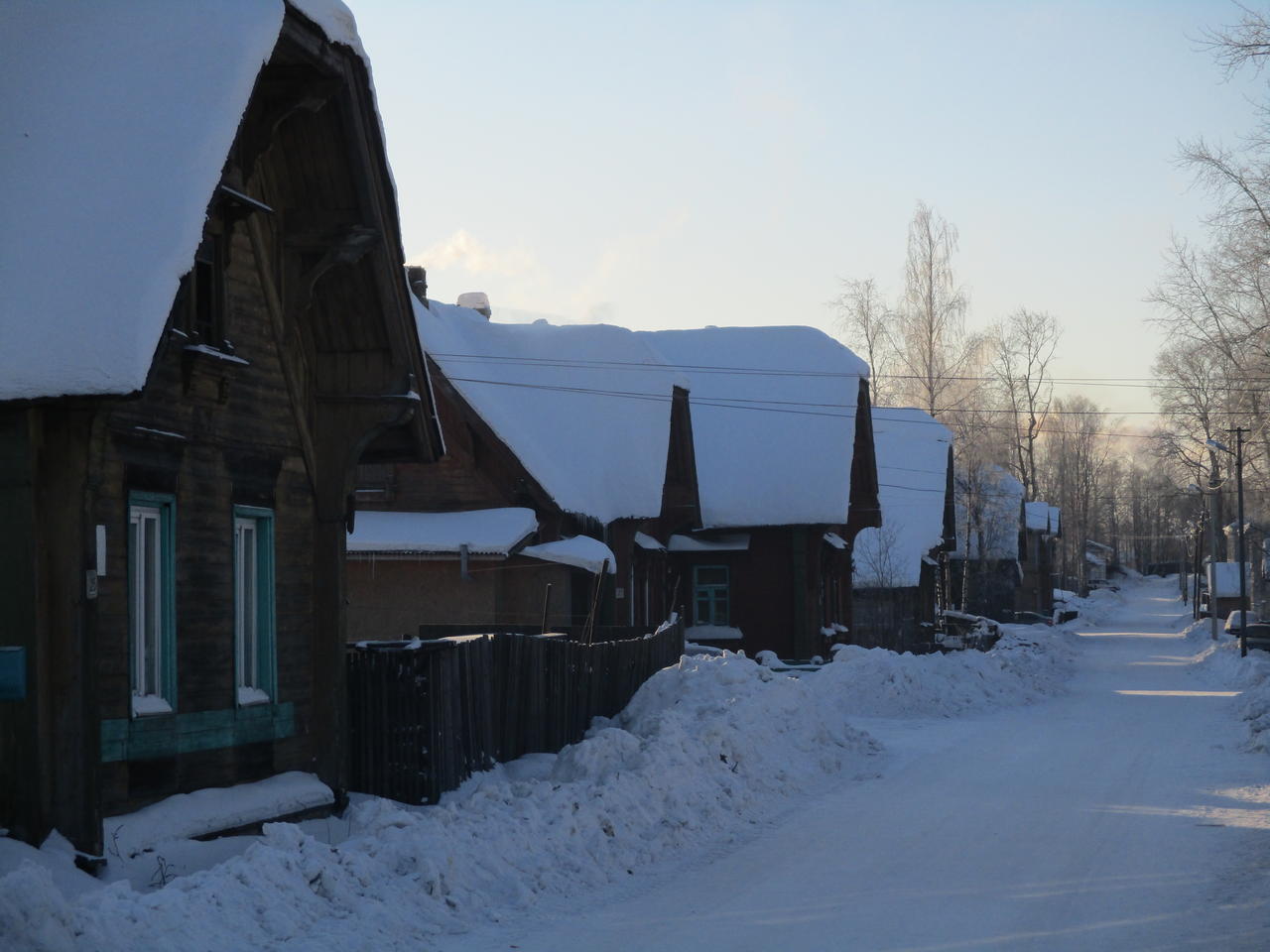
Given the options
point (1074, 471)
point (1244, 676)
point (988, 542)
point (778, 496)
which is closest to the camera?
point (1244, 676)

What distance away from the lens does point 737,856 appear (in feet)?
38.1

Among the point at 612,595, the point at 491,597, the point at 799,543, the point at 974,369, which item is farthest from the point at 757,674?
the point at 974,369

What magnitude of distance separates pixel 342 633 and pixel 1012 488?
2537 inches

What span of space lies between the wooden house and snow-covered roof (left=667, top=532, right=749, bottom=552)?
24.9 m

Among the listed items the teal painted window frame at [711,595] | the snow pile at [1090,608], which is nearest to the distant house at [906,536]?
the teal painted window frame at [711,595]

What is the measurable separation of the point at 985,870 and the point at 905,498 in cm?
4386

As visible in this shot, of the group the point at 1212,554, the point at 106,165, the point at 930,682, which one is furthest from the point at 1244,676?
the point at 106,165

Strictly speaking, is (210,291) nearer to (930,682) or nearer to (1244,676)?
(930,682)

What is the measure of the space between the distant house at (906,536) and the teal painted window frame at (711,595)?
6.57 meters

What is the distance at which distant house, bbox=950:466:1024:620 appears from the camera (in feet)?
200

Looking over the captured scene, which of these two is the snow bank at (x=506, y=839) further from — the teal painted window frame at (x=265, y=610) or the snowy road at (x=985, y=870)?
the teal painted window frame at (x=265, y=610)

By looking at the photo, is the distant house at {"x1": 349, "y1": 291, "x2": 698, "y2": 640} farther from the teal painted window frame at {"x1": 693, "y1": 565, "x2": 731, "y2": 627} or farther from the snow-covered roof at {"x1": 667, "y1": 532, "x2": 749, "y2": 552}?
the teal painted window frame at {"x1": 693, "y1": 565, "x2": 731, "y2": 627}

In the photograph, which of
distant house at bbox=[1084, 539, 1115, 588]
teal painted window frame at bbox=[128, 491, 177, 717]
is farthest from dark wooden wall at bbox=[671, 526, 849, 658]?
distant house at bbox=[1084, 539, 1115, 588]

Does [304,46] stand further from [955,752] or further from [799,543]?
[799,543]
